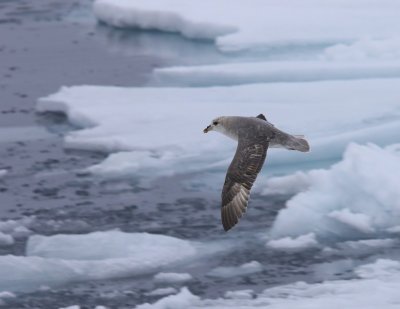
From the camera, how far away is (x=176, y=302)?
326 inches

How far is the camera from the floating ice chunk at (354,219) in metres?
9.29

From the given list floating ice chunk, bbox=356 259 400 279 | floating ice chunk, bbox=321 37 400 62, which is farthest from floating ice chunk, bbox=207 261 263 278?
floating ice chunk, bbox=321 37 400 62

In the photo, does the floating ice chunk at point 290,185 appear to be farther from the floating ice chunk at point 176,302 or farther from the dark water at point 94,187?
the floating ice chunk at point 176,302

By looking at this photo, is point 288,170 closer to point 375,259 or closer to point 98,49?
point 375,259

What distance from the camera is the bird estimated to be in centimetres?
738

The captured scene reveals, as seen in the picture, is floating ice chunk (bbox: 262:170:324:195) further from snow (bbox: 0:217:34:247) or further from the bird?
the bird

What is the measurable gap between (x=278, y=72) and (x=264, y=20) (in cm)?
176

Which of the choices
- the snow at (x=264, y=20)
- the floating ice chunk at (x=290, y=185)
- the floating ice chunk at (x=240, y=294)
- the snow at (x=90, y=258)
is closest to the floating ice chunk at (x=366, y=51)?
the snow at (x=264, y=20)

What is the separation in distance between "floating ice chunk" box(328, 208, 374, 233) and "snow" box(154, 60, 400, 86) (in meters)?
3.35

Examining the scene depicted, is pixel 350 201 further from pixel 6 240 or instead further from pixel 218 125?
pixel 6 240

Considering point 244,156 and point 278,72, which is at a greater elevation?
point 278,72

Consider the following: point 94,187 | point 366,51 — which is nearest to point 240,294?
point 94,187

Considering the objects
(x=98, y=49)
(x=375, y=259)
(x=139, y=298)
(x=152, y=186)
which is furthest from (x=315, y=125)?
(x=98, y=49)

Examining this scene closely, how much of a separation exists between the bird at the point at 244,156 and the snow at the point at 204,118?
110 inches
